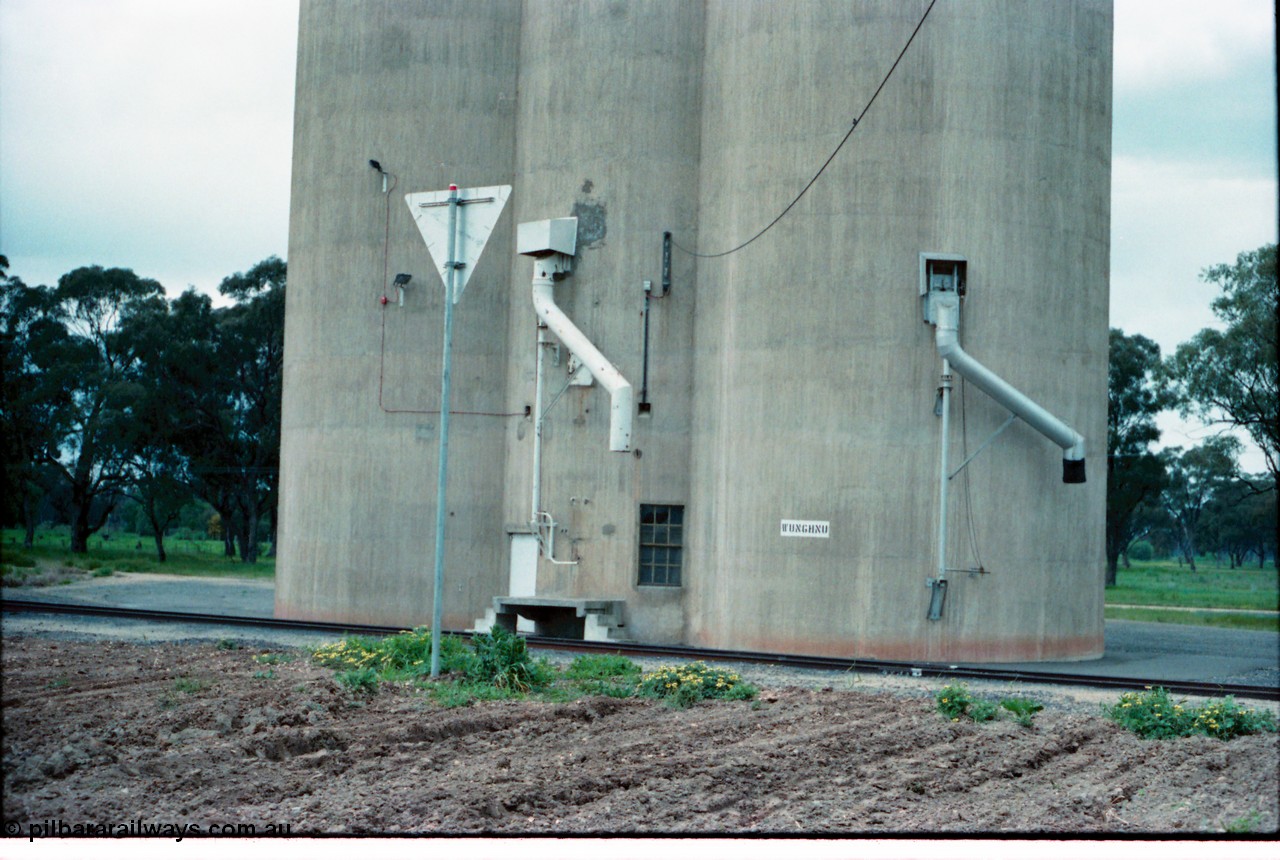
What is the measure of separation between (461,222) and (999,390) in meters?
9.64

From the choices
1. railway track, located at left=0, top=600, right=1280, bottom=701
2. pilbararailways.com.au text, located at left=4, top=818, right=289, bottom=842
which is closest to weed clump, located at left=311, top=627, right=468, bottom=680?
railway track, located at left=0, top=600, right=1280, bottom=701

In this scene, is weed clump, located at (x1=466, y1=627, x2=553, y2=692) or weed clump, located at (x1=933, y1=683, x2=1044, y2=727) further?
weed clump, located at (x1=466, y1=627, x2=553, y2=692)

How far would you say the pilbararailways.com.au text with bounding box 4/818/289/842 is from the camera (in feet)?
20.9

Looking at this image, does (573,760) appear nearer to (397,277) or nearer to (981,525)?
(981,525)

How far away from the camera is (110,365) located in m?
52.5

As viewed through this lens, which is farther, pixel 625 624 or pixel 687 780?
pixel 625 624

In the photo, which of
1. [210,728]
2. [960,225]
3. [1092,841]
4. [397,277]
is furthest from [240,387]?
[1092,841]

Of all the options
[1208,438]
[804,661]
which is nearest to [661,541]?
[804,661]

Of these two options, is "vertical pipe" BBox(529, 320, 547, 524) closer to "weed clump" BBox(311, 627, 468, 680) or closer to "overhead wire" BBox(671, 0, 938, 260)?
"overhead wire" BBox(671, 0, 938, 260)

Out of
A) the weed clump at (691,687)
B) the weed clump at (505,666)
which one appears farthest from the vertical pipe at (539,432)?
the weed clump at (691,687)

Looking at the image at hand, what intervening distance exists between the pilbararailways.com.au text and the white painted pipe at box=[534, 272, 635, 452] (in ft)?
46.0

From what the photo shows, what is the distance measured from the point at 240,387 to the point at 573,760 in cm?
5095

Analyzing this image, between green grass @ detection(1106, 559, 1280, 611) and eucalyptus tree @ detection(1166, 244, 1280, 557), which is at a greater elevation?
eucalyptus tree @ detection(1166, 244, 1280, 557)

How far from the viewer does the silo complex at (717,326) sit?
20594 millimetres
